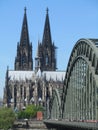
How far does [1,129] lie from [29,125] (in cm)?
878

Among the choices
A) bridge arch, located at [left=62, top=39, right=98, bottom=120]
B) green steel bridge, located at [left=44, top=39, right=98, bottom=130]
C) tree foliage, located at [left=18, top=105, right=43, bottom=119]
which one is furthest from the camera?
tree foliage, located at [left=18, top=105, right=43, bottom=119]

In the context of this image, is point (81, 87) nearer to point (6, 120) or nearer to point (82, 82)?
point (82, 82)

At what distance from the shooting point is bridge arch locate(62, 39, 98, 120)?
72062 mm

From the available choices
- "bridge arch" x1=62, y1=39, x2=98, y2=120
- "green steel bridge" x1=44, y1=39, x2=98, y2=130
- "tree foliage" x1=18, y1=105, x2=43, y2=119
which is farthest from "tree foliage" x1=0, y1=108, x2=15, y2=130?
"tree foliage" x1=18, y1=105, x2=43, y2=119

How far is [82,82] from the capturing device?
8281 centimetres

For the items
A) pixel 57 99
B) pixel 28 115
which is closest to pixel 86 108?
pixel 57 99

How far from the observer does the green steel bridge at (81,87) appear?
7094cm

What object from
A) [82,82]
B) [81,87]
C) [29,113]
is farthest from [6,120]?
[29,113]

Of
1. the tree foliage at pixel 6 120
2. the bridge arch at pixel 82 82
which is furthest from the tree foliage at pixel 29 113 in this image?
the bridge arch at pixel 82 82

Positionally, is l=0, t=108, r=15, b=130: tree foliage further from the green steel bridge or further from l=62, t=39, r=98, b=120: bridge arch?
l=62, t=39, r=98, b=120: bridge arch

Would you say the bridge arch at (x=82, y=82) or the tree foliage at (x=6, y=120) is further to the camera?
the tree foliage at (x=6, y=120)

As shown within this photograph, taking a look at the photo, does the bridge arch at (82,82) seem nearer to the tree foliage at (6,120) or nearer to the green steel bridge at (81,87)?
the green steel bridge at (81,87)

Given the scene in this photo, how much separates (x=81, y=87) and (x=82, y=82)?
1.84 metres

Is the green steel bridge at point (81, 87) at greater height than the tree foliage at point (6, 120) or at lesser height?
greater
